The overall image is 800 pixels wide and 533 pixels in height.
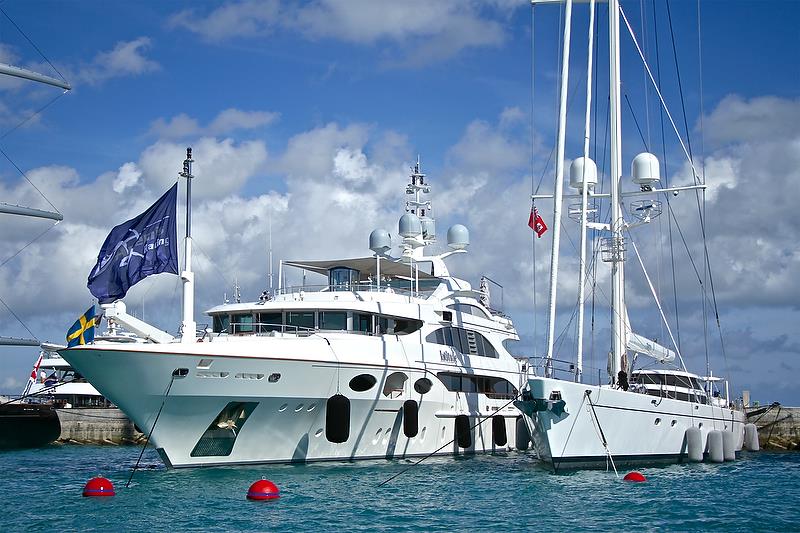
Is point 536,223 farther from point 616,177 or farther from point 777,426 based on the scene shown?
point 777,426

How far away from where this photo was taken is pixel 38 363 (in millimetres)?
63188

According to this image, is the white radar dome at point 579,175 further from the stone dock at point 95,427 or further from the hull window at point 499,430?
the stone dock at point 95,427

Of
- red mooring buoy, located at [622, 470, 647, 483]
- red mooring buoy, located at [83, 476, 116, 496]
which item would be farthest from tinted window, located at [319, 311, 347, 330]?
red mooring buoy, located at [622, 470, 647, 483]

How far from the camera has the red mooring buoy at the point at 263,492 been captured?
23.9 m

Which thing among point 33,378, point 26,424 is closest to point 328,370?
point 26,424

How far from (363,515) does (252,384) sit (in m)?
8.04

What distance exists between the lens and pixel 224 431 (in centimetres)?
2970

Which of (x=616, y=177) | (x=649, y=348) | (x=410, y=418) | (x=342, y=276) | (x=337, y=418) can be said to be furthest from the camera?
(x=649, y=348)

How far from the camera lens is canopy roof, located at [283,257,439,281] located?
3875cm

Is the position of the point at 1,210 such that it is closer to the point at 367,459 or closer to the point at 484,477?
the point at 367,459

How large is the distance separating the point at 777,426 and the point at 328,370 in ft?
104

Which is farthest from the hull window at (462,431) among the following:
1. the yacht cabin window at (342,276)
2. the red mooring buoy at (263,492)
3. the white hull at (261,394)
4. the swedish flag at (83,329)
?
the swedish flag at (83,329)

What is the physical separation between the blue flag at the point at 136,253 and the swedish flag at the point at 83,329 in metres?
3.47

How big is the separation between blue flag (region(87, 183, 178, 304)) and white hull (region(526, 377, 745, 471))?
11739mm
